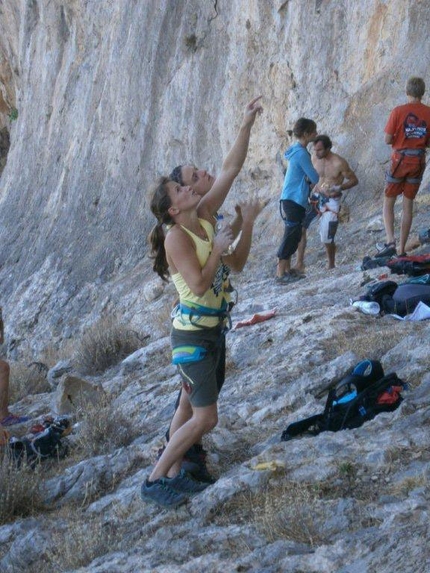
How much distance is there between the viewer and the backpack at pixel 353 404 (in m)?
4.64

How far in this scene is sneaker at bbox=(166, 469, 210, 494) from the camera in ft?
13.8

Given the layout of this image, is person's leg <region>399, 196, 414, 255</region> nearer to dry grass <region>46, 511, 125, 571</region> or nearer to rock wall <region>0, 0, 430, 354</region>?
rock wall <region>0, 0, 430, 354</region>

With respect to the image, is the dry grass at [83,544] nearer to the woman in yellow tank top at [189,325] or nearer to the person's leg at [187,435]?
the woman in yellow tank top at [189,325]

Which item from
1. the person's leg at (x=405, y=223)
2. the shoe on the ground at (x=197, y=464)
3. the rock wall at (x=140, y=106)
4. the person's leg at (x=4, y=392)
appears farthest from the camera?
the rock wall at (x=140, y=106)

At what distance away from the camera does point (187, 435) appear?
4148 mm

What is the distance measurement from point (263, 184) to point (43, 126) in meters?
11.6

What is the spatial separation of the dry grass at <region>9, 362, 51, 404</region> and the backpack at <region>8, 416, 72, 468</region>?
3.13 meters

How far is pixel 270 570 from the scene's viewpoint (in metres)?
3.21

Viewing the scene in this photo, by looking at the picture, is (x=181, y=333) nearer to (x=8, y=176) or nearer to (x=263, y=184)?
(x=263, y=184)

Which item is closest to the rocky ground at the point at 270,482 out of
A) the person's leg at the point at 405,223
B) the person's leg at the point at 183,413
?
the person's leg at the point at 183,413

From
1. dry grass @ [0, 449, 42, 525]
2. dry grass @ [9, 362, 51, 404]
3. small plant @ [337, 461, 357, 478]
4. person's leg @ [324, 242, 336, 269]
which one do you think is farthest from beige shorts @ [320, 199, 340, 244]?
small plant @ [337, 461, 357, 478]

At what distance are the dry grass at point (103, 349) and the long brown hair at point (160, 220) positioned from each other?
5139 millimetres

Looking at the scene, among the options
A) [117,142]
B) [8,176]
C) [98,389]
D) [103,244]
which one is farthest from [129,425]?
[8,176]

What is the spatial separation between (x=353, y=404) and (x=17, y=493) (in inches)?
81.8
